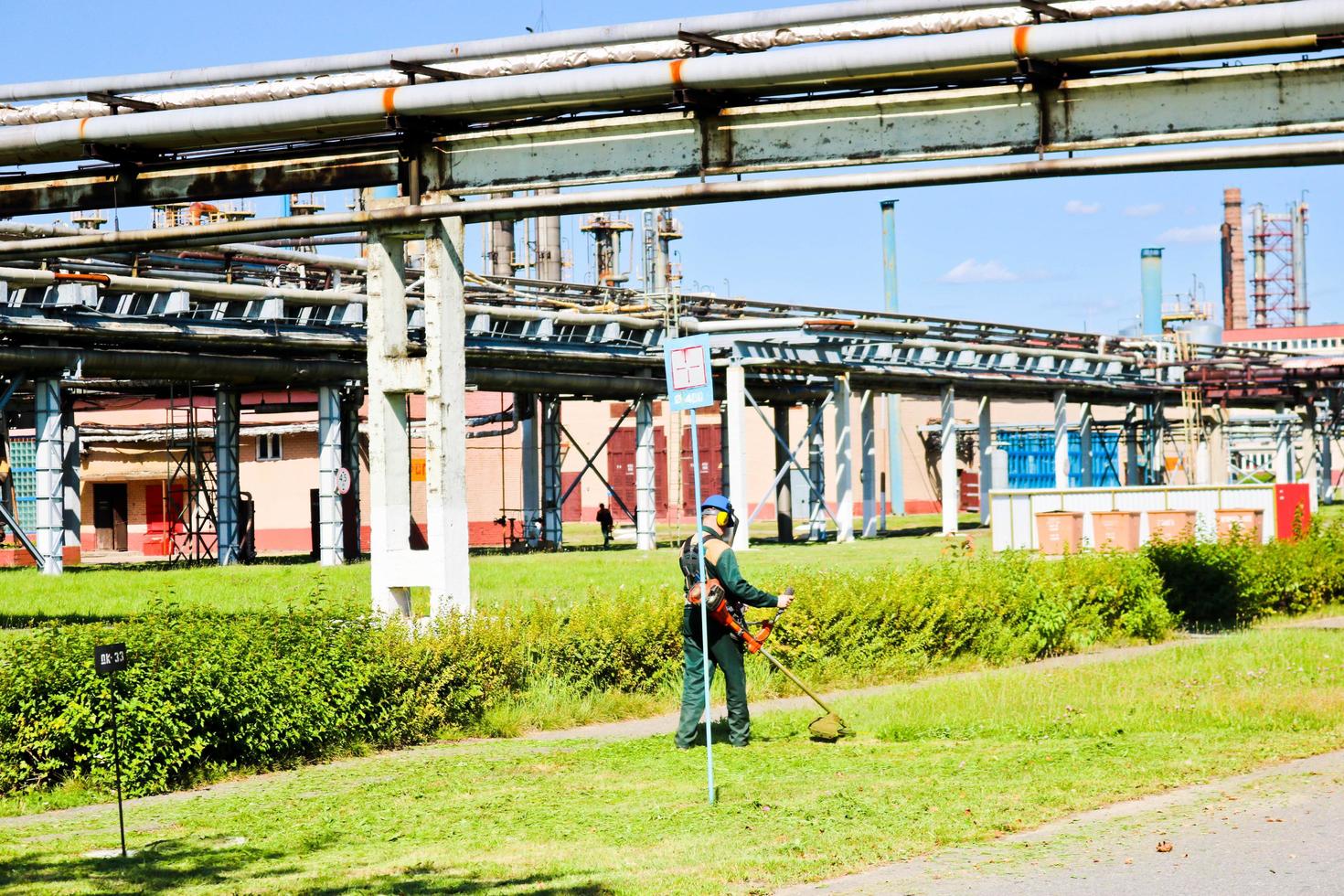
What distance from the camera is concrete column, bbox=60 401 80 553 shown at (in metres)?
35.0

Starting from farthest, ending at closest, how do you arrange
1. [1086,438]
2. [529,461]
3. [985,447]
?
[1086,438] < [985,447] < [529,461]

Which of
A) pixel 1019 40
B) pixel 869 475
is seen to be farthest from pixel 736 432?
pixel 1019 40

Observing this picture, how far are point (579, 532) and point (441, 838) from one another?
55802 mm

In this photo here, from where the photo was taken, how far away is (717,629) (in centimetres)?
1156

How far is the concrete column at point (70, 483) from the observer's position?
34969mm

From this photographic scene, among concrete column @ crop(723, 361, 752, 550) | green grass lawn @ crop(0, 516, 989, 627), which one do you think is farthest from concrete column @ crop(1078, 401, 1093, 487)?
concrete column @ crop(723, 361, 752, 550)

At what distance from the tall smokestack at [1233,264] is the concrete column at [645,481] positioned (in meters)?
103

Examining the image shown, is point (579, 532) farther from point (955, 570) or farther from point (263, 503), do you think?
point (955, 570)

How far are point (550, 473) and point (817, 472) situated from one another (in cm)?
827

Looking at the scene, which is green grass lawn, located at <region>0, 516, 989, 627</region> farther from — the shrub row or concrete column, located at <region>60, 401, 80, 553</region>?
the shrub row

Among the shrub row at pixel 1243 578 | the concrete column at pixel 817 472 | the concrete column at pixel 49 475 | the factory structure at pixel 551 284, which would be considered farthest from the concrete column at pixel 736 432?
the shrub row at pixel 1243 578

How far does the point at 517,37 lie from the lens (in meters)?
15.0

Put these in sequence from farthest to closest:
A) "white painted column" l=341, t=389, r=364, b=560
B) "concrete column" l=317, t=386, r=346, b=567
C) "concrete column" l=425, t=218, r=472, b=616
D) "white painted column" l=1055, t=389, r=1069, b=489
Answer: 1. "white painted column" l=1055, t=389, r=1069, b=489
2. "white painted column" l=341, t=389, r=364, b=560
3. "concrete column" l=317, t=386, r=346, b=567
4. "concrete column" l=425, t=218, r=472, b=616

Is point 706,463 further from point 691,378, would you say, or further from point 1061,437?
point 691,378
